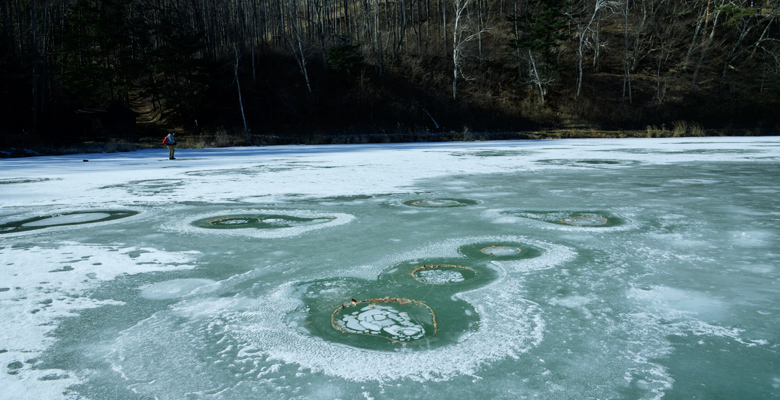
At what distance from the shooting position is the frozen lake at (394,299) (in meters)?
2.29

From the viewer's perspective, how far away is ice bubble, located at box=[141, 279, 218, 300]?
138 inches

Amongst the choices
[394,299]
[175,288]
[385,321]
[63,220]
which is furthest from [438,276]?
[63,220]

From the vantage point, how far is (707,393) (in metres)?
2.12

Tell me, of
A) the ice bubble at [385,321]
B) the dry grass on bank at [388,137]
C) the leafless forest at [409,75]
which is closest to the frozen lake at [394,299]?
the ice bubble at [385,321]

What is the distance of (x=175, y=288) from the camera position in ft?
12.0

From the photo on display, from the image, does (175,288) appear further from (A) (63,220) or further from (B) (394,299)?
(A) (63,220)

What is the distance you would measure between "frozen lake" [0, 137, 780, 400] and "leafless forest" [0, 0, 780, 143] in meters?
28.9

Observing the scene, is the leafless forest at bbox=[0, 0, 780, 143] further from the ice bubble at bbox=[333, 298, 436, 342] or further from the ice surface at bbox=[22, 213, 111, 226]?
the ice bubble at bbox=[333, 298, 436, 342]

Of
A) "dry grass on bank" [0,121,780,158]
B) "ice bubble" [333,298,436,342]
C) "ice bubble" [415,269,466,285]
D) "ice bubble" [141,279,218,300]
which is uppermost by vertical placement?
"dry grass on bank" [0,121,780,158]

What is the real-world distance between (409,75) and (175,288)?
132ft

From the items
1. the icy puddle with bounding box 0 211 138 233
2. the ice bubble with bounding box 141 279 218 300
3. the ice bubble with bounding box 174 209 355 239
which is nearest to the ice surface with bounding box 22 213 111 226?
the icy puddle with bounding box 0 211 138 233

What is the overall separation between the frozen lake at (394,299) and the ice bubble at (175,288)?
2 centimetres

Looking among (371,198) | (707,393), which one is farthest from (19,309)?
(371,198)

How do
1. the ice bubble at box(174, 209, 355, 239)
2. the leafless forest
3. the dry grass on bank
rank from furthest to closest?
the leafless forest → the dry grass on bank → the ice bubble at box(174, 209, 355, 239)
